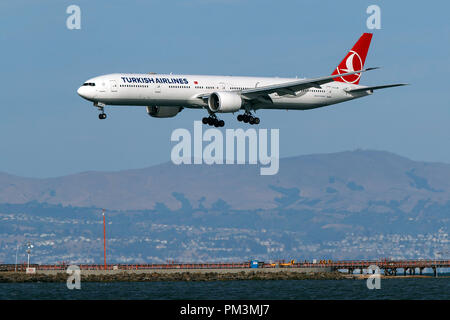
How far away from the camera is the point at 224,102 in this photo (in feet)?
346

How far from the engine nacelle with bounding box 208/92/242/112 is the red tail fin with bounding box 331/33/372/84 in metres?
20.9

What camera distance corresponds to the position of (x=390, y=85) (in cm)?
10819

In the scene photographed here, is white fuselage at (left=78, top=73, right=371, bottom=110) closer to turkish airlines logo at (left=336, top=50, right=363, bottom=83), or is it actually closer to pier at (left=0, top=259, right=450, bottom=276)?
turkish airlines logo at (left=336, top=50, right=363, bottom=83)

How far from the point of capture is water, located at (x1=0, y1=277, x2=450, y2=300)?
121188 mm

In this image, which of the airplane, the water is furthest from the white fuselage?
the water

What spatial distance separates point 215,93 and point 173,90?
4.50 meters

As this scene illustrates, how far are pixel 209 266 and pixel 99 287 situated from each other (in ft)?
109

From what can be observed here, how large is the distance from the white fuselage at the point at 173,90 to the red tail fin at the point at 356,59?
9823 mm

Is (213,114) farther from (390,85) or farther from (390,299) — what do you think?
(390,299)

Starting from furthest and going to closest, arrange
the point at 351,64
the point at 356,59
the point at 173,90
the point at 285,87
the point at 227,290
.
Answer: the point at 227,290 < the point at 356,59 < the point at 351,64 < the point at 285,87 < the point at 173,90
